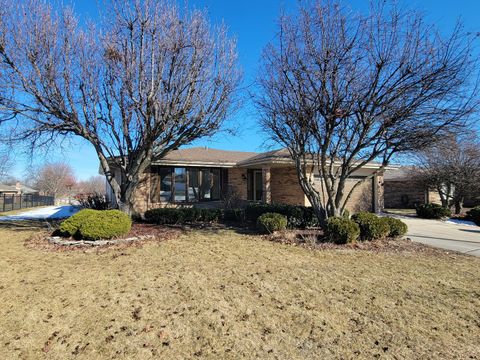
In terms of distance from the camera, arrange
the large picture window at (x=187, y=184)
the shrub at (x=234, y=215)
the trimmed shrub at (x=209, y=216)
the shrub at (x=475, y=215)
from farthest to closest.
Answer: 1. the large picture window at (x=187, y=184)
2. the shrub at (x=475, y=215)
3. the shrub at (x=234, y=215)
4. the trimmed shrub at (x=209, y=216)

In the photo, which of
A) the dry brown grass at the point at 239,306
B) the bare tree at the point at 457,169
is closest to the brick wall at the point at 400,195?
the bare tree at the point at 457,169

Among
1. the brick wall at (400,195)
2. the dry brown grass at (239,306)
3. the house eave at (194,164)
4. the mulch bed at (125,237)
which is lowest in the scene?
the dry brown grass at (239,306)

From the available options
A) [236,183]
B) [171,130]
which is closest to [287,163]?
[236,183]

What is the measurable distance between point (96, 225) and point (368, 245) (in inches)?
287

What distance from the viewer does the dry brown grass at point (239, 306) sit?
299cm

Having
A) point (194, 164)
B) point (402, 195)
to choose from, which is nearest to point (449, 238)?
point (194, 164)

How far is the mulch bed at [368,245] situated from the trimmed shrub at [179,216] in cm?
420

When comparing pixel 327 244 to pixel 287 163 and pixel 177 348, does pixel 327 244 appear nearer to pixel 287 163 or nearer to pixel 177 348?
pixel 177 348

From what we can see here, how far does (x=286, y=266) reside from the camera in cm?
582

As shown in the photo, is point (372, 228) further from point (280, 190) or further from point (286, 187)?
point (280, 190)

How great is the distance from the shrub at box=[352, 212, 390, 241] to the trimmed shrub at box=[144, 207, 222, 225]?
20.4 feet

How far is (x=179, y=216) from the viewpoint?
1188 centimetres

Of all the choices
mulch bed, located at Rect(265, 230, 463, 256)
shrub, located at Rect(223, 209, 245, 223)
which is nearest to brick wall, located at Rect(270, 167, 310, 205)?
shrub, located at Rect(223, 209, 245, 223)

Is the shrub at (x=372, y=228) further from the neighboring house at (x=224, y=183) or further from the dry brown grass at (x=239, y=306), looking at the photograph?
the neighboring house at (x=224, y=183)
